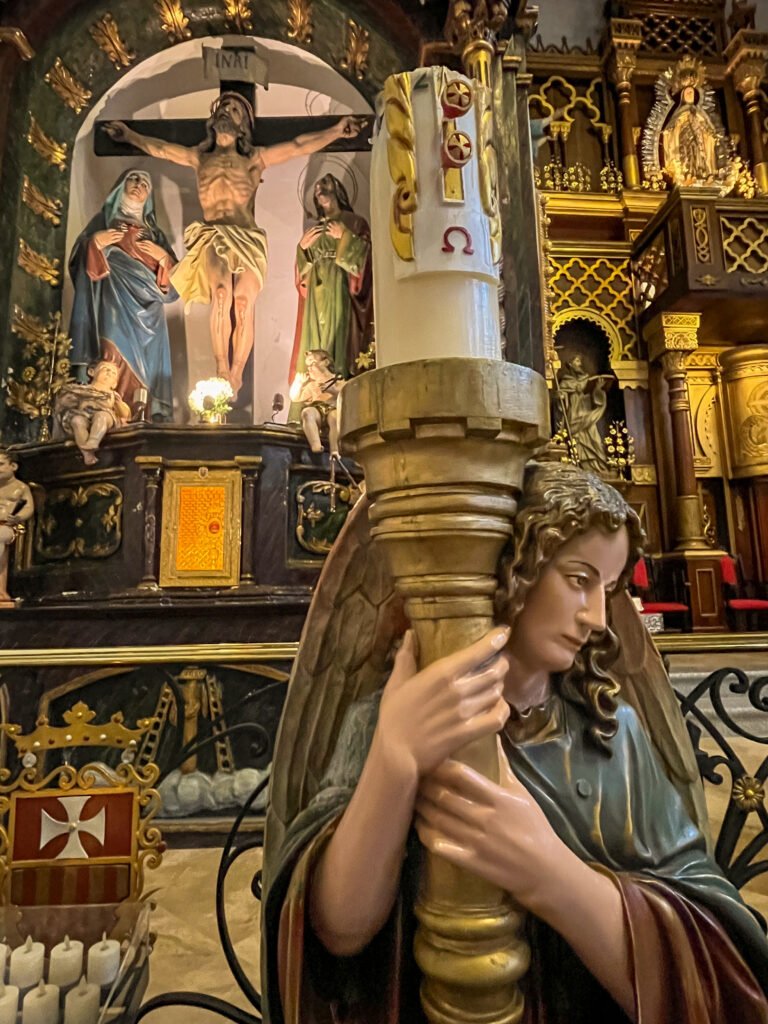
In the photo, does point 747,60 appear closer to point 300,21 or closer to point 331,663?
point 300,21

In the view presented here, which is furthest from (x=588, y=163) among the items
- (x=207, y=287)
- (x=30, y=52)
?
(x=30, y=52)

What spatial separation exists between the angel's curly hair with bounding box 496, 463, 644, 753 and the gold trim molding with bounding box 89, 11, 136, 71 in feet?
19.5

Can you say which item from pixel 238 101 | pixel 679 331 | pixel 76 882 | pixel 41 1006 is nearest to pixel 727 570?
pixel 679 331

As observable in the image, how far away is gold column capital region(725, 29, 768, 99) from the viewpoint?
26.8 feet

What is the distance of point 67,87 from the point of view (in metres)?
5.21

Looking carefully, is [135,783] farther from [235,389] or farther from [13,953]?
[235,389]

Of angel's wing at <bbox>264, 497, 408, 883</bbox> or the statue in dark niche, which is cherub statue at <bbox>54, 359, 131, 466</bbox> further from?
angel's wing at <bbox>264, 497, 408, 883</bbox>

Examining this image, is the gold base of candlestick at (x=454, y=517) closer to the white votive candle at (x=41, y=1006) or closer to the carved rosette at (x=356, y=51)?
the white votive candle at (x=41, y=1006)

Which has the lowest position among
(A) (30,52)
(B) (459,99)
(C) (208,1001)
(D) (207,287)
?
(C) (208,1001)

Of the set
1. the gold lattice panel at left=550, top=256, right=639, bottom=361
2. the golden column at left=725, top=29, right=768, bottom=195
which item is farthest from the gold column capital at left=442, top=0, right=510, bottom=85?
the golden column at left=725, top=29, right=768, bottom=195

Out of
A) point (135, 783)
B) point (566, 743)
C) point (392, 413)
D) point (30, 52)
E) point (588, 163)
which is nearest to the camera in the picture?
point (392, 413)

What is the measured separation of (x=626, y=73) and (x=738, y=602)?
635 centimetres

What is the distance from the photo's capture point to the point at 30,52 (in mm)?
4613

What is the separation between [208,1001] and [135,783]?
539mm
